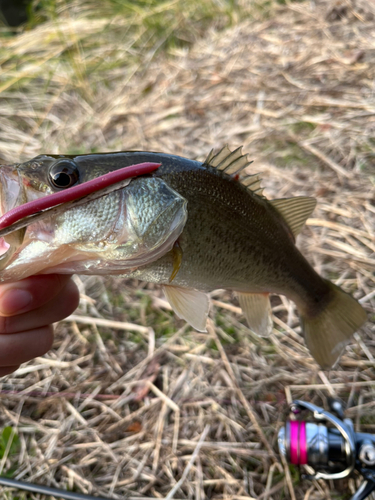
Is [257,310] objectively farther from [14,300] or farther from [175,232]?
[14,300]

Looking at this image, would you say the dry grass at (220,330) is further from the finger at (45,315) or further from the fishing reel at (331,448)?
the finger at (45,315)

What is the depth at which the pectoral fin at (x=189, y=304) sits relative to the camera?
1.26 m

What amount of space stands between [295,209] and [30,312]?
3.35ft

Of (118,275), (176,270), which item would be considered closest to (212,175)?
(176,270)

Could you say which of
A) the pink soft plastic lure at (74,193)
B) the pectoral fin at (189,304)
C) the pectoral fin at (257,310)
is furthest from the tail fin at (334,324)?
the pink soft plastic lure at (74,193)

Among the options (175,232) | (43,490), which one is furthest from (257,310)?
(43,490)

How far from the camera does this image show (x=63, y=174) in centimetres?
102

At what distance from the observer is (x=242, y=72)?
3617 mm

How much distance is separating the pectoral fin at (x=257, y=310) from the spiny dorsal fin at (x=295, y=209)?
29 cm

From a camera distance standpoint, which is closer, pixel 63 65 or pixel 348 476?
pixel 348 476

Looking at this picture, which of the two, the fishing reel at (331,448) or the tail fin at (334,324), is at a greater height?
the tail fin at (334,324)

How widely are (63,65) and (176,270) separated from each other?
4.32 m

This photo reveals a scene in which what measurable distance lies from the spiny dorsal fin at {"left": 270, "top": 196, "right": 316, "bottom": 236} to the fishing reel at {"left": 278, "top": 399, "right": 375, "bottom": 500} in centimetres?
84

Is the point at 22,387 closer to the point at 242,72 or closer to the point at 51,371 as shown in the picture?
the point at 51,371
